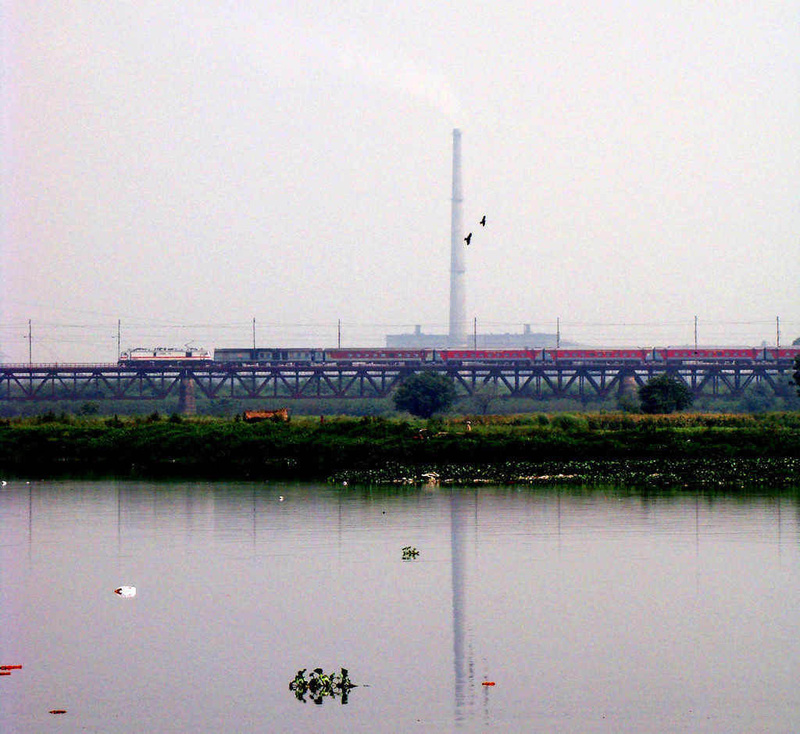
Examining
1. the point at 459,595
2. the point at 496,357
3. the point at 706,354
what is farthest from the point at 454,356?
the point at 459,595

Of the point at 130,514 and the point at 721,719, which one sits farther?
the point at 130,514

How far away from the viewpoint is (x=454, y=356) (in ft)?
375

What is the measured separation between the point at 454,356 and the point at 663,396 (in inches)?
1638

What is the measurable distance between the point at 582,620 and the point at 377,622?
123 inches

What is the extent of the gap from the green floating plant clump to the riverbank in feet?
89.9

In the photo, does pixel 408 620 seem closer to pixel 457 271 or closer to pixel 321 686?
Answer: pixel 321 686

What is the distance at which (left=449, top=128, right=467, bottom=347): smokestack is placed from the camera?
160125 millimetres

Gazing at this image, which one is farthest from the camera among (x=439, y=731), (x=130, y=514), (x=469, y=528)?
(x=130, y=514)

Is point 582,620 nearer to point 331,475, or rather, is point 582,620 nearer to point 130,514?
point 130,514

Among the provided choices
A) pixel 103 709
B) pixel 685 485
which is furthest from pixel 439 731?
pixel 685 485

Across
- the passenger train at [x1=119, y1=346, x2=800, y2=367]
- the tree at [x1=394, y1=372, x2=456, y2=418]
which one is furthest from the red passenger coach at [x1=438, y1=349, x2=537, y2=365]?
the tree at [x1=394, y1=372, x2=456, y2=418]

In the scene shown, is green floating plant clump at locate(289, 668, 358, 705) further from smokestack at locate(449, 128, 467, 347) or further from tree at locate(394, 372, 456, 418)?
smokestack at locate(449, 128, 467, 347)

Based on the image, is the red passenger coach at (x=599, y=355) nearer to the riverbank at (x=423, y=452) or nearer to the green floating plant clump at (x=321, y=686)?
the riverbank at (x=423, y=452)

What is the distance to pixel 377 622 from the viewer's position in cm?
1897
